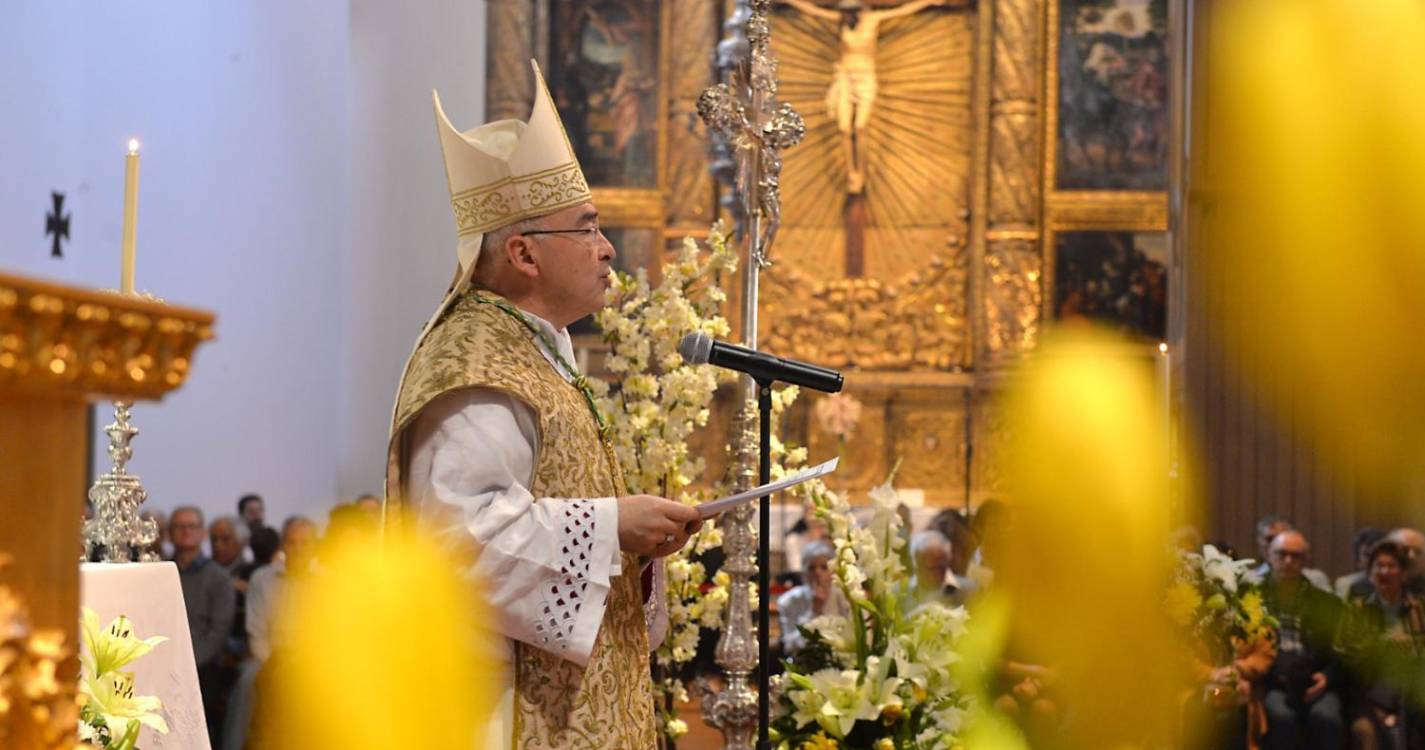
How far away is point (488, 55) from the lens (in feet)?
44.6

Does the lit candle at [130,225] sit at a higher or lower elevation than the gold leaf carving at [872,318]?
lower

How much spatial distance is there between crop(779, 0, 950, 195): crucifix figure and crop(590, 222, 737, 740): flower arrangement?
9659 mm

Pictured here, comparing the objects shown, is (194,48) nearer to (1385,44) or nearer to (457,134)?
(1385,44)

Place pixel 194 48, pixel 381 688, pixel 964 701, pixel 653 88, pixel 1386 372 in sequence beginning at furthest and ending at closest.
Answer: pixel 653 88, pixel 194 48, pixel 1386 372, pixel 964 701, pixel 381 688

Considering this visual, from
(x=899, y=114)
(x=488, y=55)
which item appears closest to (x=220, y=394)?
(x=488, y=55)

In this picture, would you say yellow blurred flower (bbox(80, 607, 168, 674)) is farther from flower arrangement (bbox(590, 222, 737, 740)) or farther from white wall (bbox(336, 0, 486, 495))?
white wall (bbox(336, 0, 486, 495))

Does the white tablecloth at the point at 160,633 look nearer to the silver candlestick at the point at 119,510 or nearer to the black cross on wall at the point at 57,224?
the silver candlestick at the point at 119,510

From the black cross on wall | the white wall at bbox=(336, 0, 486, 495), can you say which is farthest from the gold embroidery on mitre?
the white wall at bbox=(336, 0, 486, 495)

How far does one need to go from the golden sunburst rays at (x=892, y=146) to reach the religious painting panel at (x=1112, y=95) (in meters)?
0.75

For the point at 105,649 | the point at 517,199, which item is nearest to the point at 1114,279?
the point at 517,199

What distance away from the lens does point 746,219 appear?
174 inches

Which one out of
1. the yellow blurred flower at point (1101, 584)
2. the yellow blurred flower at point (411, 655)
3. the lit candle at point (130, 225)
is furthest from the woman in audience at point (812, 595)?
the lit candle at point (130, 225)

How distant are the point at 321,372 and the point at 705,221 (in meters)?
3.09

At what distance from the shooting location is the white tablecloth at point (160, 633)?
310 centimetres
